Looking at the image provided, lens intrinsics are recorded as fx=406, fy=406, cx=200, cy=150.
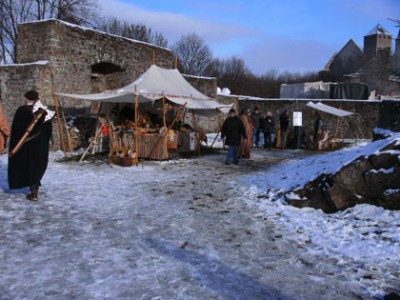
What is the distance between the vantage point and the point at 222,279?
3.57 m

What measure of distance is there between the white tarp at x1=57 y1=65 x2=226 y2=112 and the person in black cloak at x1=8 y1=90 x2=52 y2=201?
464 cm

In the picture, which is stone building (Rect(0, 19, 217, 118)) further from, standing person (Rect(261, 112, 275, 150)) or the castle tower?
the castle tower

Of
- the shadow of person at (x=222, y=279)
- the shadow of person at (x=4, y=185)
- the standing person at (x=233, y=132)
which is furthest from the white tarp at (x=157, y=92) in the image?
the shadow of person at (x=222, y=279)

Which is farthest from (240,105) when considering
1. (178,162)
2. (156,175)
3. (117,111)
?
(156,175)

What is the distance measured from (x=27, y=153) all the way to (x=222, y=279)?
3.77 metres

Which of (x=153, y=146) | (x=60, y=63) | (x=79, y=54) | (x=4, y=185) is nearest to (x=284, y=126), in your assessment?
(x=153, y=146)

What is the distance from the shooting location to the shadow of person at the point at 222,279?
331 centimetres

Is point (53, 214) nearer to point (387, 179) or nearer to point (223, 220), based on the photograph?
point (223, 220)

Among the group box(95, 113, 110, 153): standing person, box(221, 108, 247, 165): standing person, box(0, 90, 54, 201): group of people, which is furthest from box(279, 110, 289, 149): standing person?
box(0, 90, 54, 201): group of people

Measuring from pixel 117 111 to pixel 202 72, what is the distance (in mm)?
34452

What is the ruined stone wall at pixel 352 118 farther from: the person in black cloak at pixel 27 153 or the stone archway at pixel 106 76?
the person in black cloak at pixel 27 153

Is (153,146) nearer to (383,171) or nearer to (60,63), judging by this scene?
(60,63)

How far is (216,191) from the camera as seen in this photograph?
7.38 meters

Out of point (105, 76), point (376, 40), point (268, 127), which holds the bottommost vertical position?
point (268, 127)
